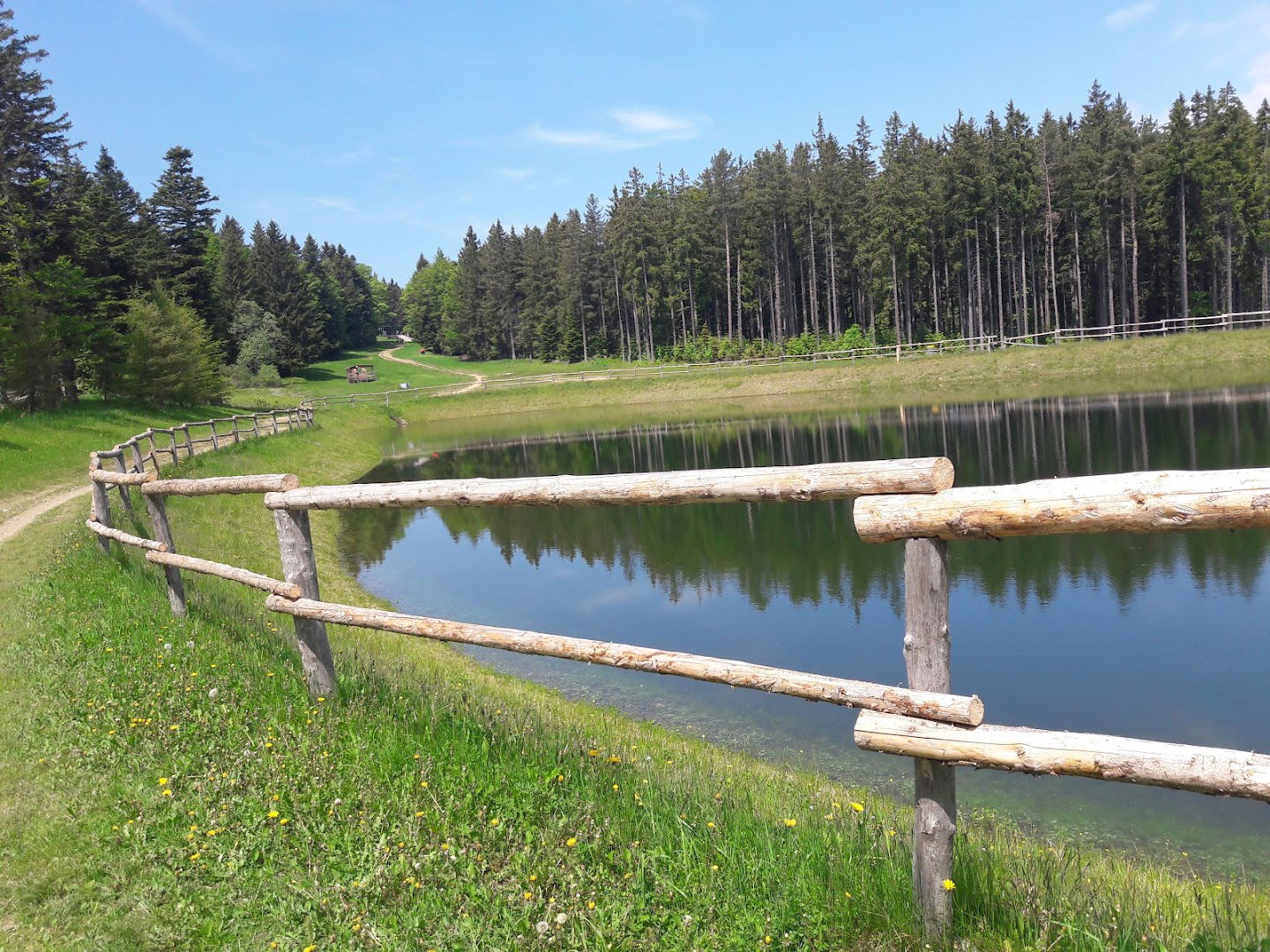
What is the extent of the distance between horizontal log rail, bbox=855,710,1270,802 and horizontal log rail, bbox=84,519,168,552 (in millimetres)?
8976

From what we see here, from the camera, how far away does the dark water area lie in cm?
962

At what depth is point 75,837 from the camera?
198 inches

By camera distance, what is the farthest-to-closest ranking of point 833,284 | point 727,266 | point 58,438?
point 727,266
point 833,284
point 58,438

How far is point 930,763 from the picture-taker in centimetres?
375

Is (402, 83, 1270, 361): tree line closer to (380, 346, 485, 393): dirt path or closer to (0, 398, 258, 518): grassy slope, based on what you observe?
(380, 346, 485, 393): dirt path

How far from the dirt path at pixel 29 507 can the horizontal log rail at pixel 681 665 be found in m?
13.9

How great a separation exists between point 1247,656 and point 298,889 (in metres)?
12.6

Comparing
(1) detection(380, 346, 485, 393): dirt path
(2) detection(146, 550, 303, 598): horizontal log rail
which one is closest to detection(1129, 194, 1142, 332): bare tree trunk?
(1) detection(380, 346, 485, 393): dirt path

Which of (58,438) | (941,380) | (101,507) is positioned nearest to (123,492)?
(101,507)

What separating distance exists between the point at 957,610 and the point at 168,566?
12141mm

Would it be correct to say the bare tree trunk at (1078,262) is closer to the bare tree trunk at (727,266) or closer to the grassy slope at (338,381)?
the bare tree trunk at (727,266)

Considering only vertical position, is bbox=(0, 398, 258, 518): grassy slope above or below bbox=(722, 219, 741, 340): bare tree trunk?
below

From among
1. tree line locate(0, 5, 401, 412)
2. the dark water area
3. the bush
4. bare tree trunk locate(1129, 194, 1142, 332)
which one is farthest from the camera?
bare tree trunk locate(1129, 194, 1142, 332)

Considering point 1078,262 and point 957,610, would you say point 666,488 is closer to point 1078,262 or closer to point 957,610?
point 957,610
